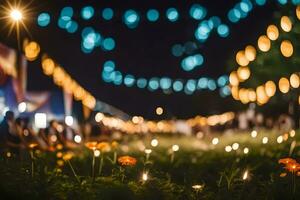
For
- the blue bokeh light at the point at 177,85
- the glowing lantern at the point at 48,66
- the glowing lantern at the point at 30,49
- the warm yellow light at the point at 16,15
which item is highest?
the blue bokeh light at the point at 177,85

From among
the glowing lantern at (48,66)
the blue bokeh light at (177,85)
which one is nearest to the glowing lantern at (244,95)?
the glowing lantern at (48,66)

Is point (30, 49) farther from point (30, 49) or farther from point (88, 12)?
point (88, 12)

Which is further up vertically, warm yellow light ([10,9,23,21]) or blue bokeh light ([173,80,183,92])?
blue bokeh light ([173,80,183,92])

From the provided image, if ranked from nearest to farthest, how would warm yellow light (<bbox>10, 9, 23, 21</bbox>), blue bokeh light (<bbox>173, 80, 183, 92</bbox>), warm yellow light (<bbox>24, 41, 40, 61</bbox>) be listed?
warm yellow light (<bbox>10, 9, 23, 21</bbox>) → warm yellow light (<bbox>24, 41, 40, 61</bbox>) → blue bokeh light (<bbox>173, 80, 183, 92</bbox>)

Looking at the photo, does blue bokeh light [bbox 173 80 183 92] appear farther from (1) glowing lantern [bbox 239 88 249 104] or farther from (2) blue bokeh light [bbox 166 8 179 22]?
(2) blue bokeh light [bbox 166 8 179 22]

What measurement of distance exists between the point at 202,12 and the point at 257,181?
15.5m

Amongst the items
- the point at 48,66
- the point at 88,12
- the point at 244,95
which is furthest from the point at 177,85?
the point at 88,12

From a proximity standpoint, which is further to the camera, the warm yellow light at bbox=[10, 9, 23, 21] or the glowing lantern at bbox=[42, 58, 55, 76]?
the glowing lantern at bbox=[42, 58, 55, 76]

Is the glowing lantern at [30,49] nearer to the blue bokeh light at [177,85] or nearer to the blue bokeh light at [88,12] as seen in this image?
the blue bokeh light at [88,12]

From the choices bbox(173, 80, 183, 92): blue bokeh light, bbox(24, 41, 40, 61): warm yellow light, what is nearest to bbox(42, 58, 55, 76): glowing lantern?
bbox(24, 41, 40, 61): warm yellow light

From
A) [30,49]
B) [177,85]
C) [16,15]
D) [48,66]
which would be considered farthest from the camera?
[177,85]

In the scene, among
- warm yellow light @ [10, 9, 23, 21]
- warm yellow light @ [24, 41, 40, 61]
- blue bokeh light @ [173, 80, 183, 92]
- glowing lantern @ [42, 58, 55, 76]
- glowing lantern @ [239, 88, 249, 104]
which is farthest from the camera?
blue bokeh light @ [173, 80, 183, 92]

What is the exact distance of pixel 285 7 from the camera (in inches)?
1107

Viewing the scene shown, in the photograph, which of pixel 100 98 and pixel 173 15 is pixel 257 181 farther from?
pixel 100 98
